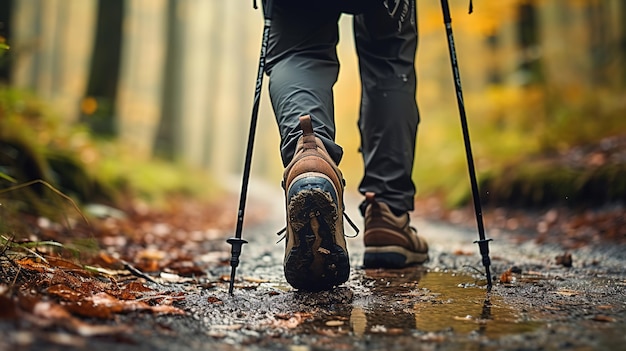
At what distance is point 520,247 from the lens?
3672 mm

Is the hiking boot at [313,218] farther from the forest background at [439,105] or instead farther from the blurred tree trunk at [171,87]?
the blurred tree trunk at [171,87]

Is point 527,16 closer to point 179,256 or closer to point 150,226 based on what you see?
point 150,226

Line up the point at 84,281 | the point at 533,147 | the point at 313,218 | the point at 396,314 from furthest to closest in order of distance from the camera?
the point at 533,147 → the point at 84,281 → the point at 313,218 → the point at 396,314

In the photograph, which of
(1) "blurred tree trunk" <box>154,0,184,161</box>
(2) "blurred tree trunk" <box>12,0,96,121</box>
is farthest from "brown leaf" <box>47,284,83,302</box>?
(2) "blurred tree trunk" <box>12,0,96,121</box>

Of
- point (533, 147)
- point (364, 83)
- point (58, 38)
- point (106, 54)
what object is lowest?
point (364, 83)

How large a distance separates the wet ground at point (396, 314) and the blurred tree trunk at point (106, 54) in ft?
20.9

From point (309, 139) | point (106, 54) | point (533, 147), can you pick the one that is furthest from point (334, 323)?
point (106, 54)

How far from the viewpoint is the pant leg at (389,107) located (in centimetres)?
241

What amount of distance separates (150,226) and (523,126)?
279 inches

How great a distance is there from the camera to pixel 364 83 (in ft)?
8.18

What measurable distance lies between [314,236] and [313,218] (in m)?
0.06

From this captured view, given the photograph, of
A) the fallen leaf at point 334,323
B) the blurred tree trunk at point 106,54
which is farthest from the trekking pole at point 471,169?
the blurred tree trunk at point 106,54

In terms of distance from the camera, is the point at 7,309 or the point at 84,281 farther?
Answer: the point at 84,281

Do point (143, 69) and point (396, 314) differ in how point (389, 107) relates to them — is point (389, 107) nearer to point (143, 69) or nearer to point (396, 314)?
point (396, 314)
